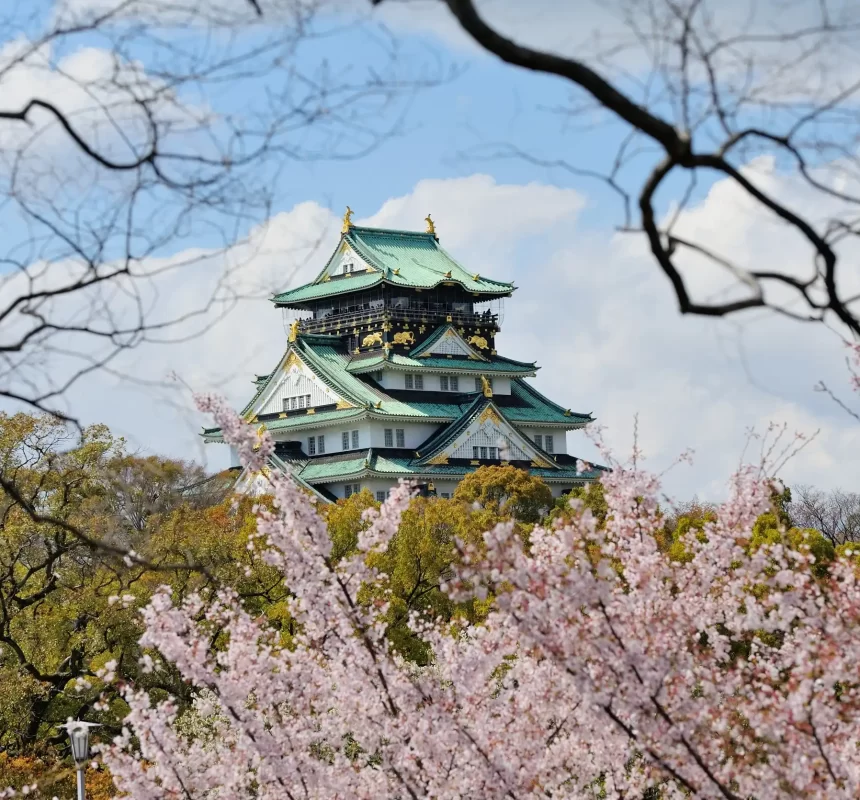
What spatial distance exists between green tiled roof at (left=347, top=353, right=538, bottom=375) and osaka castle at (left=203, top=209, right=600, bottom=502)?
0.21 ft

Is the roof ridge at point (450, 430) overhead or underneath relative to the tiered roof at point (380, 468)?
overhead

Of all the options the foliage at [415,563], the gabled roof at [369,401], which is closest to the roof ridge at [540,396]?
the gabled roof at [369,401]

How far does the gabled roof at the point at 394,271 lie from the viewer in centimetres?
6594

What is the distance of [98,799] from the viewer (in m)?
21.0

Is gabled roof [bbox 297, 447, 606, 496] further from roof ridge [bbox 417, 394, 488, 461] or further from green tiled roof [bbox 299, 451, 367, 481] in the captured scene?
roof ridge [bbox 417, 394, 488, 461]

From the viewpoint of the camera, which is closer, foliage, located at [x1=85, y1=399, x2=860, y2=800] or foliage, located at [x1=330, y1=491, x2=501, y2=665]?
foliage, located at [x1=85, y1=399, x2=860, y2=800]

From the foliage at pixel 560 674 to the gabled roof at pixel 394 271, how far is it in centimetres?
5371

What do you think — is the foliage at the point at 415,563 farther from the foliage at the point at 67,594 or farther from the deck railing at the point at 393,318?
the deck railing at the point at 393,318

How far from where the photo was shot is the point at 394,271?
2584 inches

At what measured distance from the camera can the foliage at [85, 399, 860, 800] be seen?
7586 mm

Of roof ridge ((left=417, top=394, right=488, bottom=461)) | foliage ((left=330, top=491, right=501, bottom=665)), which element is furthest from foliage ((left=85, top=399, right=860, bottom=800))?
roof ridge ((left=417, top=394, right=488, bottom=461))

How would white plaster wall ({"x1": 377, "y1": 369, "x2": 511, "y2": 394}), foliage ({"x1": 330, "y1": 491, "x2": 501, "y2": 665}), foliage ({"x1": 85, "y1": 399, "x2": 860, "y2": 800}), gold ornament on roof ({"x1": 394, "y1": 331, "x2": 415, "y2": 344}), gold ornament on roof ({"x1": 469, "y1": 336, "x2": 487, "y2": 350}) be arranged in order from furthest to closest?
A: 1. gold ornament on roof ({"x1": 469, "y1": 336, "x2": 487, "y2": 350})
2. gold ornament on roof ({"x1": 394, "y1": 331, "x2": 415, "y2": 344})
3. white plaster wall ({"x1": 377, "y1": 369, "x2": 511, "y2": 394})
4. foliage ({"x1": 330, "y1": 491, "x2": 501, "y2": 665})
5. foliage ({"x1": 85, "y1": 399, "x2": 860, "y2": 800})

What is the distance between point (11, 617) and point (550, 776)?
608 inches

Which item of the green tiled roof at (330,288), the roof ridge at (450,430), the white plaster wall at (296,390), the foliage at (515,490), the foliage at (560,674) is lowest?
the foliage at (560,674)
